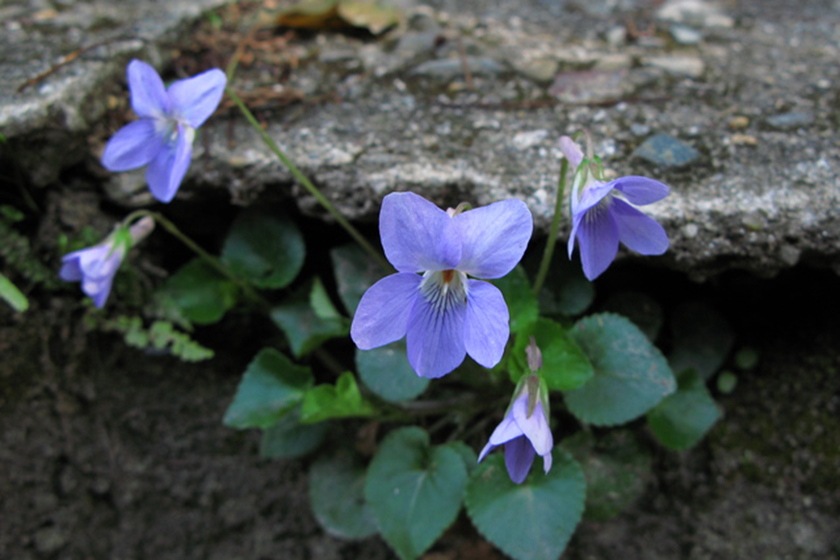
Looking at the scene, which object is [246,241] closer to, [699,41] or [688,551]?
[688,551]

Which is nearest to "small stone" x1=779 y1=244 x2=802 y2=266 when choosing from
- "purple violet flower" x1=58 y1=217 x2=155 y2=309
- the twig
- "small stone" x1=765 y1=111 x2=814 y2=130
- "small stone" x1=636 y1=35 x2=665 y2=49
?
"small stone" x1=765 y1=111 x2=814 y2=130

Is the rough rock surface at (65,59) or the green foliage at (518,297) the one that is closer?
the green foliage at (518,297)

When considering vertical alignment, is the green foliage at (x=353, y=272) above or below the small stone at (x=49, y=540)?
above

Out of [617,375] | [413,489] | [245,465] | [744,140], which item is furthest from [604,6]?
[245,465]

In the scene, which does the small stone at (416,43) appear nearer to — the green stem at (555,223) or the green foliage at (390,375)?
the green stem at (555,223)

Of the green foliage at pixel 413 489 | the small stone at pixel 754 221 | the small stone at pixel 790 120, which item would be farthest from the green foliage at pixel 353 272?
the small stone at pixel 790 120

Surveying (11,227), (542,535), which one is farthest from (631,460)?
(11,227)

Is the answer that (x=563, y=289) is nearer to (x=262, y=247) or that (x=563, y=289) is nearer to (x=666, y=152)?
(x=666, y=152)
